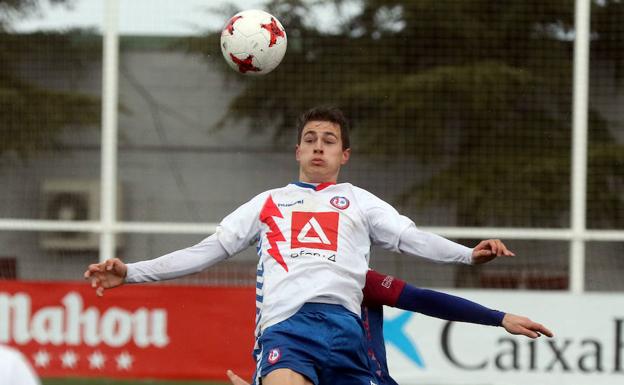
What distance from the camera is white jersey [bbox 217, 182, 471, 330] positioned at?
13.9ft

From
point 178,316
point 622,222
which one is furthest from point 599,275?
point 178,316

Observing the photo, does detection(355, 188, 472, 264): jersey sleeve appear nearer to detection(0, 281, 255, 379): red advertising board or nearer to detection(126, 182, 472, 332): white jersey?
detection(126, 182, 472, 332): white jersey

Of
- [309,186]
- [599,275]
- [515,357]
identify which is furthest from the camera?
[599,275]

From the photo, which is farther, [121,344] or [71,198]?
[71,198]

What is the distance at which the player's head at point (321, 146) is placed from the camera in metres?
4.57

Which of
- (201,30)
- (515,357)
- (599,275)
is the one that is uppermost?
(201,30)

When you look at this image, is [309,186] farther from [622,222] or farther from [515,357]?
[622,222]

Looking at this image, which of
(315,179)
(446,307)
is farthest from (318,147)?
(446,307)

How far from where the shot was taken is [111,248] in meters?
8.70

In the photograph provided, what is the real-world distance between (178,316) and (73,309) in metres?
0.77

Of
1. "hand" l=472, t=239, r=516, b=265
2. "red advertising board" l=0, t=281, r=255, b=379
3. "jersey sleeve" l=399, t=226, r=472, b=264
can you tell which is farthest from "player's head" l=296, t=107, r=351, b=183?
"red advertising board" l=0, t=281, r=255, b=379

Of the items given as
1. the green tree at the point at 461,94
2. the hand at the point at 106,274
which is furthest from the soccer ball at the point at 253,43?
the green tree at the point at 461,94

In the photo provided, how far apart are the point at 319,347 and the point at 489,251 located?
28.0 inches

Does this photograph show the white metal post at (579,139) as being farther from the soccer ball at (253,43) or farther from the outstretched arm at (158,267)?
the outstretched arm at (158,267)
